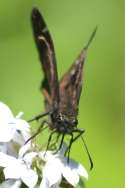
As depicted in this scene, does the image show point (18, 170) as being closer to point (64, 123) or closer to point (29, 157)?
point (29, 157)

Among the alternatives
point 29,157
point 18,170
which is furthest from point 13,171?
point 29,157

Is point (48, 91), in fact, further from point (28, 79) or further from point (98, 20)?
point (98, 20)

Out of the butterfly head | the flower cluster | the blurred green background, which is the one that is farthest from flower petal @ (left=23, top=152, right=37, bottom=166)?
the blurred green background

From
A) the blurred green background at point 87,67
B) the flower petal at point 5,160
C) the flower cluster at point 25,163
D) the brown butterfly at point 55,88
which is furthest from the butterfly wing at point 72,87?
the blurred green background at point 87,67

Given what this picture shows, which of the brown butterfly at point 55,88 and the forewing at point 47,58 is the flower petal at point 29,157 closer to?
the brown butterfly at point 55,88

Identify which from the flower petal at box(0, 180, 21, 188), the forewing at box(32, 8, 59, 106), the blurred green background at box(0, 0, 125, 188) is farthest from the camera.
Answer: the blurred green background at box(0, 0, 125, 188)

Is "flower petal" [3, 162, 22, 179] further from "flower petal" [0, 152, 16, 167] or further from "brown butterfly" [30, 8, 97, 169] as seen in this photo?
"brown butterfly" [30, 8, 97, 169]

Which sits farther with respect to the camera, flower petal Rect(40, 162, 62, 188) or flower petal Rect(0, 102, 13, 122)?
flower petal Rect(0, 102, 13, 122)

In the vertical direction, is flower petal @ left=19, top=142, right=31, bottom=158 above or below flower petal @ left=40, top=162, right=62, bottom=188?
above
